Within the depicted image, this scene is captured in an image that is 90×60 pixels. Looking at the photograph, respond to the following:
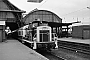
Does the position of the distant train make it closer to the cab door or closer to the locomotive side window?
the locomotive side window

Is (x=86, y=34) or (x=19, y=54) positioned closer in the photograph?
(x=19, y=54)

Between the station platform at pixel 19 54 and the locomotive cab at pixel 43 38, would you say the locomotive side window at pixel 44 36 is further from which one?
the station platform at pixel 19 54

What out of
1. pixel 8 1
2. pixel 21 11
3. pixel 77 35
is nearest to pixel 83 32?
pixel 77 35

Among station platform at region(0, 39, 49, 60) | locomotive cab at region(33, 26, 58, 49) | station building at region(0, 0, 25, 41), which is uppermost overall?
station building at region(0, 0, 25, 41)

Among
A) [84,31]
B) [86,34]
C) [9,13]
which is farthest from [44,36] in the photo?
[9,13]

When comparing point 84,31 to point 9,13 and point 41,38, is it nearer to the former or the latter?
point 41,38

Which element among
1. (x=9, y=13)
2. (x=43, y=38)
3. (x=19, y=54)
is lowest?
(x=19, y=54)

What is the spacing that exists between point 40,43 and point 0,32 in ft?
34.9

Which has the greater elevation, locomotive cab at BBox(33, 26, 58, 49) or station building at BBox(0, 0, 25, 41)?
station building at BBox(0, 0, 25, 41)

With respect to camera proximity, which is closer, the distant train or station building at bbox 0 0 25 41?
the distant train

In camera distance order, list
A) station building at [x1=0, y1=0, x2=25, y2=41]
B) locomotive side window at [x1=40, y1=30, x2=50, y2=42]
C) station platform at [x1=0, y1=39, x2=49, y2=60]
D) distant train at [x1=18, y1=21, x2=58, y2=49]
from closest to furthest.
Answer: station platform at [x1=0, y1=39, x2=49, y2=60] → distant train at [x1=18, y1=21, x2=58, y2=49] → locomotive side window at [x1=40, y1=30, x2=50, y2=42] → station building at [x1=0, y1=0, x2=25, y2=41]

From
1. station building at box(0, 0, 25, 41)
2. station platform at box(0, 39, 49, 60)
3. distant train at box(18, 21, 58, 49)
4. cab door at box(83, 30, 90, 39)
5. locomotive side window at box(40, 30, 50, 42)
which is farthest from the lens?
station building at box(0, 0, 25, 41)

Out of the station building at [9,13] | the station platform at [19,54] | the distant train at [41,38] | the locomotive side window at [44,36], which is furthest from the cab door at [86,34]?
the station building at [9,13]

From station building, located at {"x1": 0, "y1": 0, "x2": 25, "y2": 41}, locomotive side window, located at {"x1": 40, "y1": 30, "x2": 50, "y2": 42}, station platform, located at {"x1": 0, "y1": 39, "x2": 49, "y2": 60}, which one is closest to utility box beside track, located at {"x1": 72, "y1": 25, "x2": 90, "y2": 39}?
locomotive side window, located at {"x1": 40, "y1": 30, "x2": 50, "y2": 42}
